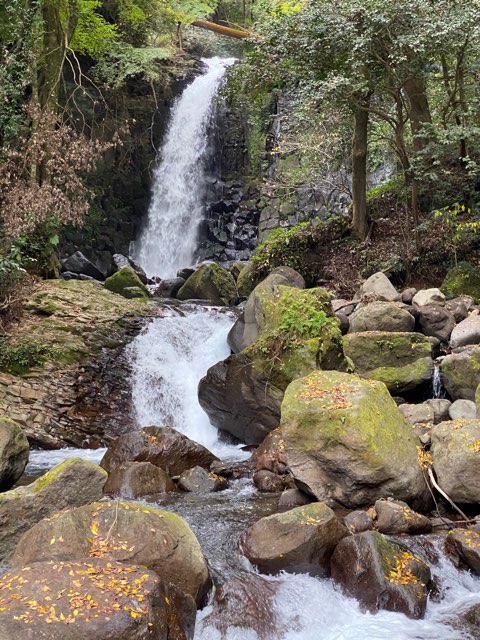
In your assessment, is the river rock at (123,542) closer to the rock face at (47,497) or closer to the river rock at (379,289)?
the rock face at (47,497)

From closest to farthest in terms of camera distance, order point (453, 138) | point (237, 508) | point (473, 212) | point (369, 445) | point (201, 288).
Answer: point (369, 445) → point (237, 508) → point (453, 138) → point (473, 212) → point (201, 288)

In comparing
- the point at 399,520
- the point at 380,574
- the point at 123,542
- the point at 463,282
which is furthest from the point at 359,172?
the point at 123,542

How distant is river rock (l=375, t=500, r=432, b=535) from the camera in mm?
5848

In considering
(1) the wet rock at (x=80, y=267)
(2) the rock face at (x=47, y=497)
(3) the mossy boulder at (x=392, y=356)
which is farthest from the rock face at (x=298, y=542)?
(1) the wet rock at (x=80, y=267)

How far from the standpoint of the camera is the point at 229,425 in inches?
406

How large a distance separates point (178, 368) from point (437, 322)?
5.41m

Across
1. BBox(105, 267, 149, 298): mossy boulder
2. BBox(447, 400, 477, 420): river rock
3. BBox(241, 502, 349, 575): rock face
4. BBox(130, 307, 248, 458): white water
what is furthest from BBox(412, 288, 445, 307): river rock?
BBox(105, 267, 149, 298): mossy boulder

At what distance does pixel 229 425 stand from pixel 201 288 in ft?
23.4

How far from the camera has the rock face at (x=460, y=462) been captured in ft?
→ 20.7

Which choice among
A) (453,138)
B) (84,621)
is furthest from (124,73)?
(84,621)

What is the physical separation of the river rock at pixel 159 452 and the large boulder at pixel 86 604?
4.14 metres

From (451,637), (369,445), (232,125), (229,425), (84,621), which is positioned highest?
(232,125)

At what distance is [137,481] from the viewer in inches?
287

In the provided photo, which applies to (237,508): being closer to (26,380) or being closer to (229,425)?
(229,425)
